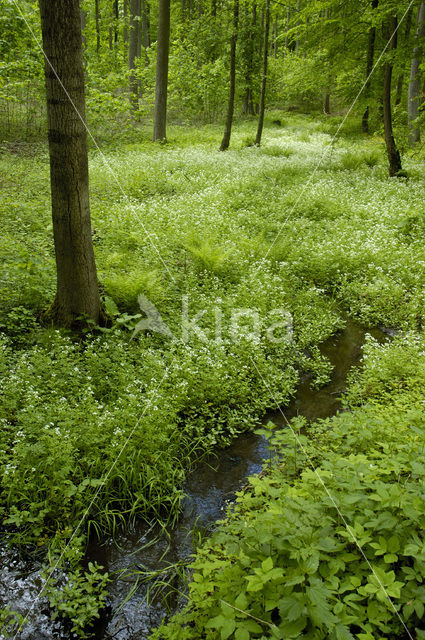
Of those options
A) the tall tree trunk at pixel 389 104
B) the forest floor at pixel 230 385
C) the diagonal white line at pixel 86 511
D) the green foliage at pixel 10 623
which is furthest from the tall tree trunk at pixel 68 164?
the tall tree trunk at pixel 389 104

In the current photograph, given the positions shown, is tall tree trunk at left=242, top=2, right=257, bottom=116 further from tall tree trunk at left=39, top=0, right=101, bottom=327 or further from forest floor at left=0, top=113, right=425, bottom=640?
tall tree trunk at left=39, top=0, right=101, bottom=327

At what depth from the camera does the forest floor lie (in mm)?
2369

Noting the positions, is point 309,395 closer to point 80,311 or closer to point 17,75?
point 80,311

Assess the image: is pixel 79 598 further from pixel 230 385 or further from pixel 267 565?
pixel 230 385

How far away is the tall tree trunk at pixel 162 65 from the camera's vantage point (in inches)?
593

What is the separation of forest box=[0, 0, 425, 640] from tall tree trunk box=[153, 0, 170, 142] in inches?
255

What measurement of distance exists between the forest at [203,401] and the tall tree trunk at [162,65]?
648 centimetres

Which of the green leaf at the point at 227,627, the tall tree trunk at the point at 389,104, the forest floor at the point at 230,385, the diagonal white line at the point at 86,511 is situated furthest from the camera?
the tall tree trunk at the point at 389,104

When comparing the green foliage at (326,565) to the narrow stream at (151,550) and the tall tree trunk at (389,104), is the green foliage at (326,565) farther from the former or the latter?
the tall tree trunk at (389,104)

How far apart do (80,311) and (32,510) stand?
2.69 m

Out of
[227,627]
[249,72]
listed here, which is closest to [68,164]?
[227,627]

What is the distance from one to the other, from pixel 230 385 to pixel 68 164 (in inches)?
133

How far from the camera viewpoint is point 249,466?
449 cm

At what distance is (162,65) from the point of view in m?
15.8
